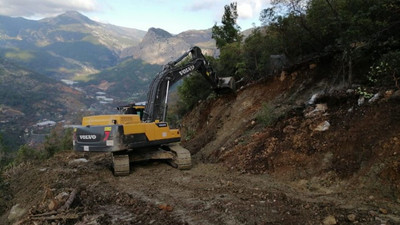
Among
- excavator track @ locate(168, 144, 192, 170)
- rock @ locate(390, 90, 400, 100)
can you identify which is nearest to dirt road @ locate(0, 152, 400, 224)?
excavator track @ locate(168, 144, 192, 170)

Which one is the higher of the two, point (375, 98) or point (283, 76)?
point (283, 76)

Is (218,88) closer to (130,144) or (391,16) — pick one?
(130,144)

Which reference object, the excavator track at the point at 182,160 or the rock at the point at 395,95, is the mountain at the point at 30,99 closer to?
the excavator track at the point at 182,160

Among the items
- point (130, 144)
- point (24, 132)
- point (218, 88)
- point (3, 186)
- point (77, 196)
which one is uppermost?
point (218, 88)

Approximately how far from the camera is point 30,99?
125 metres

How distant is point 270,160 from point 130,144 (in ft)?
13.1

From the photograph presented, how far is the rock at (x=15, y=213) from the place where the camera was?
7016mm

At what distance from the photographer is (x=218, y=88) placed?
15.8 m

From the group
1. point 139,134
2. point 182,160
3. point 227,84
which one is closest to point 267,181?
point 182,160

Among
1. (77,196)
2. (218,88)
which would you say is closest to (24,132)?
(218,88)

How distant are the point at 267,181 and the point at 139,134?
4.03 m

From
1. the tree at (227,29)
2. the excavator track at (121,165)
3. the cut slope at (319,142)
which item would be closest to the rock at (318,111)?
the cut slope at (319,142)

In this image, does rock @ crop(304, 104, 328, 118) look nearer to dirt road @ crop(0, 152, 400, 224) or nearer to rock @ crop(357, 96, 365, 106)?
rock @ crop(357, 96, 365, 106)

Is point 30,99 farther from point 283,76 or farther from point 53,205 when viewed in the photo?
point 53,205
